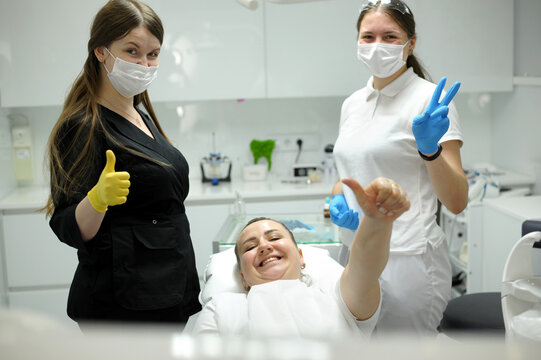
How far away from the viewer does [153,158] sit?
1.59m

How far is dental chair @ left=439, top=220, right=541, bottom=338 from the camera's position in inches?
49.4

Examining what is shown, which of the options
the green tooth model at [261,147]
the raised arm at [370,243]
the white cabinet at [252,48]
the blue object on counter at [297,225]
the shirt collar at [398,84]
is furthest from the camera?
the green tooth model at [261,147]

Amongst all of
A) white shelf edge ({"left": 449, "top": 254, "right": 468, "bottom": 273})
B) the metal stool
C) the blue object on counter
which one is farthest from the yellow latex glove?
white shelf edge ({"left": 449, "top": 254, "right": 468, "bottom": 273})

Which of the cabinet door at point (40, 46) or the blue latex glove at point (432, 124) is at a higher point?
the cabinet door at point (40, 46)

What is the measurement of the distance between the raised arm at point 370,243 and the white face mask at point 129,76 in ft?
2.59

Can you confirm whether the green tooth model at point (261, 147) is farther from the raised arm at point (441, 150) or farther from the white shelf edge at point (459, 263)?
the raised arm at point (441, 150)

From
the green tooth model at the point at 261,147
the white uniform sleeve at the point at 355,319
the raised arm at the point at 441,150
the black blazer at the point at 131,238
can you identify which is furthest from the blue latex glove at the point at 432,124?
the green tooth model at the point at 261,147

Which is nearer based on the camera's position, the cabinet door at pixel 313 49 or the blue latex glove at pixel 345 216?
the blue latex glove at pixel 345 216

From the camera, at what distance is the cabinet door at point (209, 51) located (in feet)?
11.6

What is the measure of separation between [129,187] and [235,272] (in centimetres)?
56

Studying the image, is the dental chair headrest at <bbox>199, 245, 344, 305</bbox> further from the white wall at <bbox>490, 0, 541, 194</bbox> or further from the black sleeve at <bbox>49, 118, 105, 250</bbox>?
the white wall at <bbox>490, 0, 541, 194</bbox>

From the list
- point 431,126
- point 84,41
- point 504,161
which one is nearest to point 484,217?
point 504,161

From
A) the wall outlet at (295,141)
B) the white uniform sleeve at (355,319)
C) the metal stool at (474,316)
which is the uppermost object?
the wall outlet at (295,141)

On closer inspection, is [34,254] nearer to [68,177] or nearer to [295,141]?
[295,141]
